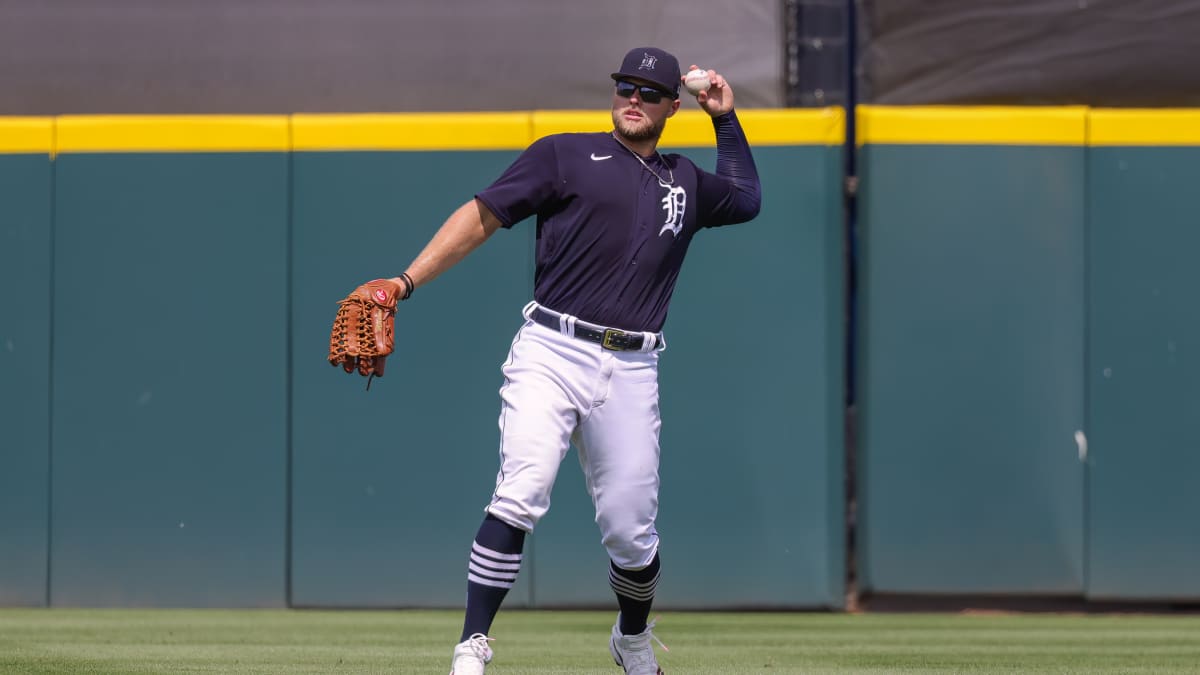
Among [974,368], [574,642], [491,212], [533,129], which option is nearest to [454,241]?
[491,212]

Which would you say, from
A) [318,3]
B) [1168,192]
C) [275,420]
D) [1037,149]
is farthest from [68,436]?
[1168,192]

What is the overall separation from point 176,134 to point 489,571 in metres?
3.99

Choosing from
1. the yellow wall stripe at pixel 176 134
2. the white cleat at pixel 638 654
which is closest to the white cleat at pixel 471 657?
the white cleat at pixel 638 654

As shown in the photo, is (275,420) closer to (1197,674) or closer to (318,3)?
(318,3)

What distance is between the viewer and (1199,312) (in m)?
7.37

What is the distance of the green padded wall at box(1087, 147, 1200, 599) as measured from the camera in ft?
24.2

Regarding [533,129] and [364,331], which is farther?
[533,129]

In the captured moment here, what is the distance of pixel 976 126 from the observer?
7406 millimetres

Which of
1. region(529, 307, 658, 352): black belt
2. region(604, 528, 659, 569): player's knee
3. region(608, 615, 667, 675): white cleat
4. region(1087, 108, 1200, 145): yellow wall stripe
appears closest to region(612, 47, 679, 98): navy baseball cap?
region(529, 307, 658, 352): black belt

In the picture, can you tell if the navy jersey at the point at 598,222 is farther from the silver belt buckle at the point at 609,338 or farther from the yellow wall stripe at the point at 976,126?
the yellow wall stripe at the point at 976,126

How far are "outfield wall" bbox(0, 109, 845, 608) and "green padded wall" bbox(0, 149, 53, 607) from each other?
0.4 inches

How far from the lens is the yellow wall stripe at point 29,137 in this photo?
745 centimetres

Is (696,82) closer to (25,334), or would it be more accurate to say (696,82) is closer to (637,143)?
(637,143)

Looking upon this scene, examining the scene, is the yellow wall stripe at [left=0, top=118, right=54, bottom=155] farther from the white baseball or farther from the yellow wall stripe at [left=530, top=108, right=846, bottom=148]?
the white baseball
